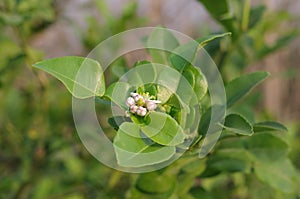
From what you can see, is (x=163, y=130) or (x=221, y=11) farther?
(x=221, y=11)

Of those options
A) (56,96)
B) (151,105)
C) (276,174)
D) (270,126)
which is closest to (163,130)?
(151,105)

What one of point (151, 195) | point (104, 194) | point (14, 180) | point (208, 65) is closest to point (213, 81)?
point (208, 65)

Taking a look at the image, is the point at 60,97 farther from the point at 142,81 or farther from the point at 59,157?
the point at 142,81

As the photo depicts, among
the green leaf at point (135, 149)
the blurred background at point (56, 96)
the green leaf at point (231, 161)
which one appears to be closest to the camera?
the green leaf at point (135, 149)

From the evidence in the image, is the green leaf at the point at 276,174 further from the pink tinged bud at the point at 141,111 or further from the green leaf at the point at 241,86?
the pink tinged bud at the point at 141,111

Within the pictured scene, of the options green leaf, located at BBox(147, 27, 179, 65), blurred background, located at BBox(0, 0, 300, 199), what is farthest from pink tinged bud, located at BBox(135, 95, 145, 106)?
blurred background, located at BBox(0, 0, 300, 199)

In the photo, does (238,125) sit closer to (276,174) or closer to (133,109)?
(133,109)

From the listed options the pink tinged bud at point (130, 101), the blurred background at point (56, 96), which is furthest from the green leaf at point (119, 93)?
the blurred background at point (56, 96)

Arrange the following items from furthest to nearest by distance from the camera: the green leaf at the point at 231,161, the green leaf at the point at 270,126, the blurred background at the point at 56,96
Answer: the blurred background at the point at 56,96
the green leaf at the point at 231,161
the green leaf at the point at 270,126
